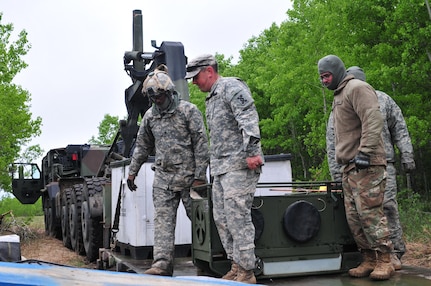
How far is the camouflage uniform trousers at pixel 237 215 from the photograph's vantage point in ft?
15.5

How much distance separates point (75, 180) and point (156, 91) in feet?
28.5

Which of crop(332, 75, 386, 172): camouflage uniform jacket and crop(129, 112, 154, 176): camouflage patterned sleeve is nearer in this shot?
crop(332, 75, 386, 172): camouflage uniform jacket

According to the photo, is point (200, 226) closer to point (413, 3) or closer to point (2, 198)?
point (413, 3)

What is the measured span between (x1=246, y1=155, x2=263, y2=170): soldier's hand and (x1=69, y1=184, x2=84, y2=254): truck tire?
21.4 feet

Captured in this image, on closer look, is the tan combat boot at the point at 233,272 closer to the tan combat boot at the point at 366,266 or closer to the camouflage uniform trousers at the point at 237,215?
the camouflage uniform trousers at the point at 237,215

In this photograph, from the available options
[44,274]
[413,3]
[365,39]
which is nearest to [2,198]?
[365,39]

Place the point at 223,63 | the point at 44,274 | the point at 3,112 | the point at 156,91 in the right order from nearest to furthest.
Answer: the point at 44,274
the point at 156,91
the point at 3,112
the point at 223,63

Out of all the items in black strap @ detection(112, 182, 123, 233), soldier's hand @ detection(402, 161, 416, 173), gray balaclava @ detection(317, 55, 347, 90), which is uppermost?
gray balaclava @ detection(317, 55, 347, 90)

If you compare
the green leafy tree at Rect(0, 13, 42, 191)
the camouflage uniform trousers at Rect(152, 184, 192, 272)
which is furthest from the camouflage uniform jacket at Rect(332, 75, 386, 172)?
the green leafy tree at Rect(0, 13, 42, 191)

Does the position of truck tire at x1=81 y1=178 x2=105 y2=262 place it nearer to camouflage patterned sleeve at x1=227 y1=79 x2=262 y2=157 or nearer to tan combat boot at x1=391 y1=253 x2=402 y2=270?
camouflage patterned sleeve at x1=227 y1=79 x2=262 y2=157

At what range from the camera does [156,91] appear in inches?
221

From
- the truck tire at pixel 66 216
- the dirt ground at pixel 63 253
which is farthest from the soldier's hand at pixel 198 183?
the truck tire at pixel 66 216

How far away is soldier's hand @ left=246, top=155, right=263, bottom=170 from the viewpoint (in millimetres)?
4746

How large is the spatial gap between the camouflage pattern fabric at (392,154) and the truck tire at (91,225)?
467cm
